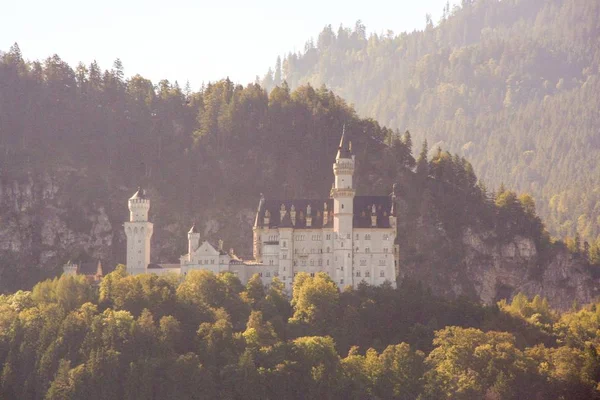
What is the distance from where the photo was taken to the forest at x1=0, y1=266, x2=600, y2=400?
110 m

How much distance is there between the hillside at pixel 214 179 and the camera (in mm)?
141875

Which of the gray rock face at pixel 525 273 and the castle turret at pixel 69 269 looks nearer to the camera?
the castle turret at pixel 69 269

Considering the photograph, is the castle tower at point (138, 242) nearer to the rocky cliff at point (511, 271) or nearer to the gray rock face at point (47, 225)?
the gray rock face at point (47, 225)

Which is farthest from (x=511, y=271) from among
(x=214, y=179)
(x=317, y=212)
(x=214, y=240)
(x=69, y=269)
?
(x=69, y=269)

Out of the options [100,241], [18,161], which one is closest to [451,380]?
[100,241]

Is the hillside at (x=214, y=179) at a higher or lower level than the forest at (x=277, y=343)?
higher

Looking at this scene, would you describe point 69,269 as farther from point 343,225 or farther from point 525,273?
point 525,273

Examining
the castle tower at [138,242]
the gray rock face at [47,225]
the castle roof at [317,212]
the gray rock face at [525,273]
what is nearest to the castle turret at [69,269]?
the castle tower at [138,242]

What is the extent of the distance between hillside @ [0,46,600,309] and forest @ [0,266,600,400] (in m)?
16.6

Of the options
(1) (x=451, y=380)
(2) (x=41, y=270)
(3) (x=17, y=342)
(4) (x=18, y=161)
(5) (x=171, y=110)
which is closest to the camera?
(1) (x=451, y=380)

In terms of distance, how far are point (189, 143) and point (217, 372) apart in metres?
49.1

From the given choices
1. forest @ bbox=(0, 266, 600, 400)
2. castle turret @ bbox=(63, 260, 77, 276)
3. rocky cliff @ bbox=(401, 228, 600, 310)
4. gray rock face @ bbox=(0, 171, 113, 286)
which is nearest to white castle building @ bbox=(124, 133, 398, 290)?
forest @ bbox=(0, 266, 600, 400)

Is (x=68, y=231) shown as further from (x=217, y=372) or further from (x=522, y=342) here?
(x=522, y=342)

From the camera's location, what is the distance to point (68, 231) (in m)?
143
